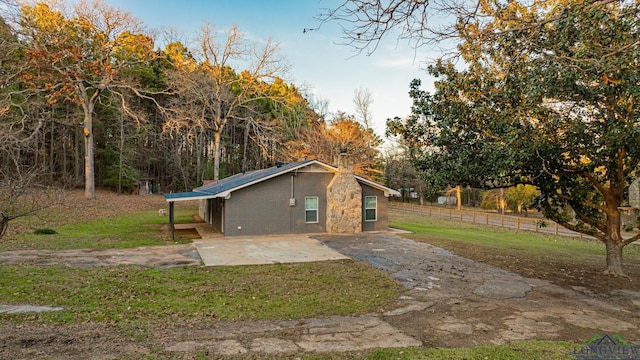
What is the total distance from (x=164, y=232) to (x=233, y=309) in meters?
11.3

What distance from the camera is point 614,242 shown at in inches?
400

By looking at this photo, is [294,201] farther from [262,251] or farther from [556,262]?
[556,262]

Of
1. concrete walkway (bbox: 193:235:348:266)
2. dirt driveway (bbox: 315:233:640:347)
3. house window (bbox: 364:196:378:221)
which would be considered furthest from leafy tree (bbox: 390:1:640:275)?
house window (bbox: 364:196:378:221)

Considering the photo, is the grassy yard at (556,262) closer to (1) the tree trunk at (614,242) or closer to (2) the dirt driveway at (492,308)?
(1) the tree trunk at (614,242)

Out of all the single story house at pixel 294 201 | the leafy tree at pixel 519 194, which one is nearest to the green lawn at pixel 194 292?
the single story house at pixel 294 201

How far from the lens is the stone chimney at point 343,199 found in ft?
55.8

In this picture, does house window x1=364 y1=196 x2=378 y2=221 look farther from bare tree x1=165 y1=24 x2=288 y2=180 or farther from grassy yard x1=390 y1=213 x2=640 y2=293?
bare tree x1=165 y1=24 x2=288 y2=180

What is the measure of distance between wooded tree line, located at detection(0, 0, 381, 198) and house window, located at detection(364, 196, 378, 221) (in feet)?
21.8

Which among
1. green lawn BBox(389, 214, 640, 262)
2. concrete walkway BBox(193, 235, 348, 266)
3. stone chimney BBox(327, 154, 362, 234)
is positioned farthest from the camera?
stone chimney BBox(327, 154, 362, 234)

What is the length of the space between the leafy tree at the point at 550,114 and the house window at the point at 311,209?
730 cm

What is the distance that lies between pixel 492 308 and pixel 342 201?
408 inches

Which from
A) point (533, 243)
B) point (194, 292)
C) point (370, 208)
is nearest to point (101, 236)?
point (194, 292)

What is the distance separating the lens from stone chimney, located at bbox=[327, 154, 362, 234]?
1700cm

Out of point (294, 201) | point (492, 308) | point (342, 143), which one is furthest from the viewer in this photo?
point (342, 143)
